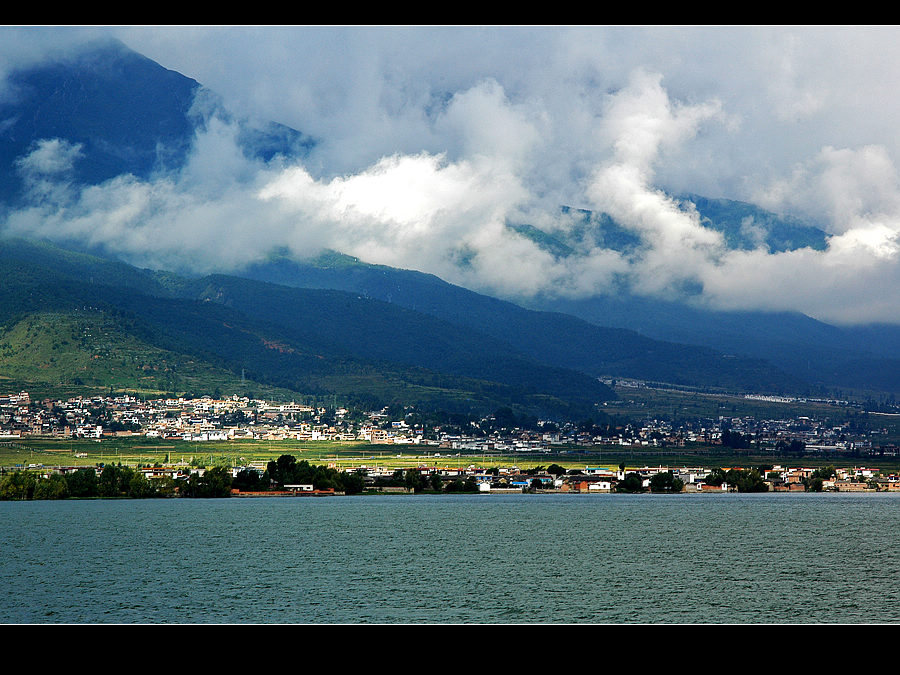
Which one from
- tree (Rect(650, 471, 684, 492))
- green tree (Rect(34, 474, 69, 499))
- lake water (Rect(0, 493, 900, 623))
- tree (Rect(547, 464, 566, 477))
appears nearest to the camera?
lake water (Rect(0, 493, 900, 623))

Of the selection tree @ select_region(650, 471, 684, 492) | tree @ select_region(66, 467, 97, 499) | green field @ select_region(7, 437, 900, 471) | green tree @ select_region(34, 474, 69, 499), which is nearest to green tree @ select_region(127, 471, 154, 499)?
tree @ select_region(66, 467, 97, 499)

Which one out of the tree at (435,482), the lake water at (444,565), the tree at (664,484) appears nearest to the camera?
the lake water at (444,565)

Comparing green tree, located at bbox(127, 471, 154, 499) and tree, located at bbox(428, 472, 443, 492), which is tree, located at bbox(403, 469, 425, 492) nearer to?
tree, located at bbox(428, 472, 443, 492)

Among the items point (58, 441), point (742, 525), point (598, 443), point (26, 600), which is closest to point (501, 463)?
point (598, 443)

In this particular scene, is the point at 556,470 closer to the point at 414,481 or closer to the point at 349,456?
the point at 414,481

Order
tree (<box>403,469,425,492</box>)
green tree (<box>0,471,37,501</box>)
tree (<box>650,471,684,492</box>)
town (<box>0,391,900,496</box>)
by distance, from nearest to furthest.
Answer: green tree (<box>0,471,37,501</box>), tree (<box>403,469,425,492</box>), tree (<box>650,471,684,492</box>), town (<box>0,391,900,496</box>)

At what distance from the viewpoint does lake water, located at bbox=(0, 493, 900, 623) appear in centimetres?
2747

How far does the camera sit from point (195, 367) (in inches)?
6378

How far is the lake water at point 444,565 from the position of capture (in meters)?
27.5

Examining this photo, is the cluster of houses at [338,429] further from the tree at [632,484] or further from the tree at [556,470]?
the tree at [632,484]

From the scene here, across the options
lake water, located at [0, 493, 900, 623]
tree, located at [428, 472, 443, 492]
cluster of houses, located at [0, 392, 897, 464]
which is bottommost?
lake water, located at [0, 493, 900, 623]

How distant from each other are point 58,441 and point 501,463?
4968 cm

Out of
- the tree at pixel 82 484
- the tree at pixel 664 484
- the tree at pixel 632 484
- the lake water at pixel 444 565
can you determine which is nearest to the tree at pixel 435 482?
the tree at pixel 632 484
